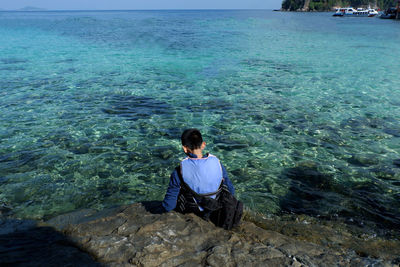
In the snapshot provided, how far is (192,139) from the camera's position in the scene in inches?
168

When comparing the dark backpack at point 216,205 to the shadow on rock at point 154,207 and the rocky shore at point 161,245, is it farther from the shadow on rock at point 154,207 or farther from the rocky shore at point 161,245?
the shadow on rock at point 154,207

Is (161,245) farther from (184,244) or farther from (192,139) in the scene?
(192,139)

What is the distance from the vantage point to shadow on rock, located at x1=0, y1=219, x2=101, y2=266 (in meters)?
3.71

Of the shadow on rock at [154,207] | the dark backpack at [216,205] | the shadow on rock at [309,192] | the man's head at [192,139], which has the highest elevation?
the man's head at [192,139]

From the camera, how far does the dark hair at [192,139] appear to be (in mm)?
4246

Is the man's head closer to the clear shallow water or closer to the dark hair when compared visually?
the dark hair

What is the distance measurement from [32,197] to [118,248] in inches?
134

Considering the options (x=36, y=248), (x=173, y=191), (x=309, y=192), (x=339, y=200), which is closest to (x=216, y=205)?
(x=173, y=191)

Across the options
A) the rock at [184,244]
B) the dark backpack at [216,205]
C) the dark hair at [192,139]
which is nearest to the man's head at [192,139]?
the dark hair at [192,139]

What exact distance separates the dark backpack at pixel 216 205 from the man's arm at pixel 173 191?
6 cm

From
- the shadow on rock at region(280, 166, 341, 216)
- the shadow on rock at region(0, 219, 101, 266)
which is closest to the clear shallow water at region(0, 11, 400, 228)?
the shadow on rock at region(280, 166, 341, 216)

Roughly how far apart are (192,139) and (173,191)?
34.9 inches

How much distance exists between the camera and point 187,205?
4539mm

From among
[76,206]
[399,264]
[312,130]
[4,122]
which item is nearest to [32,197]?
[76,206]
